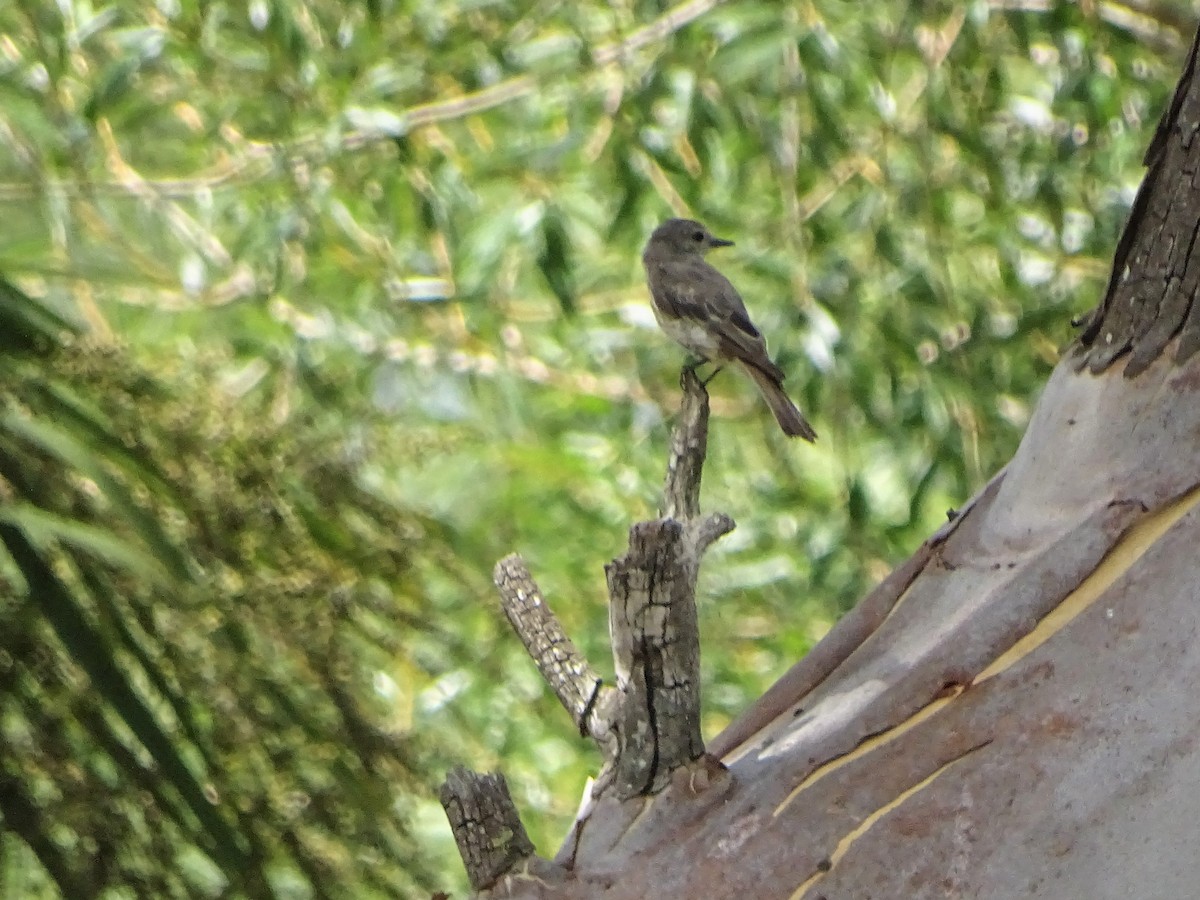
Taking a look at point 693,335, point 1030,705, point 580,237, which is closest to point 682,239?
point 693,335

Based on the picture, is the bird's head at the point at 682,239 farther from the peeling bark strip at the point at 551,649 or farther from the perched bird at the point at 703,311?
the peeling bark strip at the point at 551,649

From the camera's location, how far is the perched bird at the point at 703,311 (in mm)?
2365

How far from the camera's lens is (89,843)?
4.35 feet

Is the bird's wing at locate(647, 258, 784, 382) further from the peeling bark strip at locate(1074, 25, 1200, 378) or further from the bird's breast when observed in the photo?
Result: the peeling bark strip at locate(1074, 25, 1200, 378)

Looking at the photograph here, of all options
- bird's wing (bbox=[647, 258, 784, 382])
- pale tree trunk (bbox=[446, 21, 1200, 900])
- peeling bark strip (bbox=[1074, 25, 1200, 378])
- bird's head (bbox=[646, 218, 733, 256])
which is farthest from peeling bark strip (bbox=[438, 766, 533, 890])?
bird's head (bbox=[646, 218, 733, 256])

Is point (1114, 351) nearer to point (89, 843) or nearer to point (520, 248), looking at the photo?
point (89, 843)

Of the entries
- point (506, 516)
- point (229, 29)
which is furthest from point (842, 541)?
point (229, 29)

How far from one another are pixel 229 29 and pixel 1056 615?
6.88 ft

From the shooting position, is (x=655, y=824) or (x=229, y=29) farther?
(x=229, y=29)

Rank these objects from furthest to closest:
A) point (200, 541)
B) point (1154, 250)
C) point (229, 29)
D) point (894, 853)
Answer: point (229, 29) < point (200, 541) < point (1154, 250) < point (894, 853)

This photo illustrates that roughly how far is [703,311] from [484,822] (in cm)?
133

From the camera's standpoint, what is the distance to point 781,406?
7.63 feet

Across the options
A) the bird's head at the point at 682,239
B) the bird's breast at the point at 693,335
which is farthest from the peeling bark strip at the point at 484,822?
the bird's head at the point at 682,239

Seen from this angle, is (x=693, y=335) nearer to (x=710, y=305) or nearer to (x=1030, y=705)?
(x=710, y=305)
